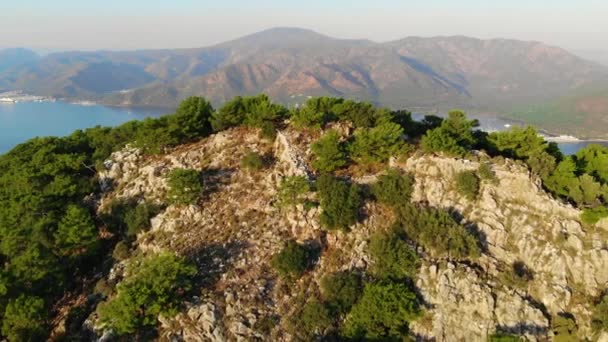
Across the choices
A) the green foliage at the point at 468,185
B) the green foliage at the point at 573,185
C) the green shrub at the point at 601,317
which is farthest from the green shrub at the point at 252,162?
the green shrub at the point at 601,317

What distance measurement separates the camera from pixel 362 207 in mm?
28219

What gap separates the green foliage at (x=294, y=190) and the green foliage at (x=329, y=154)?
8.11 feet

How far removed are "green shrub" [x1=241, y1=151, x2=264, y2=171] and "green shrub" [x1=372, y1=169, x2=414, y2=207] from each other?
8.43 metres

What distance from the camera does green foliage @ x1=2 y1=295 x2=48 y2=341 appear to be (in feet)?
76.1

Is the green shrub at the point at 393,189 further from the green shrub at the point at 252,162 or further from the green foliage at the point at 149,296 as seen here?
the green foliage at the point at 149,296

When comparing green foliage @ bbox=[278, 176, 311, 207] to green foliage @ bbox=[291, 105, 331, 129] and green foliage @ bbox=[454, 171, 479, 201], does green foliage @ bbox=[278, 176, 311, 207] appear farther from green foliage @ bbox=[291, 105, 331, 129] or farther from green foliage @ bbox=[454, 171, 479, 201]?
green foliage @ bbox=[454, 171, 479, 201]

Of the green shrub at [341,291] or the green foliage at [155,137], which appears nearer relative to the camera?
the green shrub at [341,291]

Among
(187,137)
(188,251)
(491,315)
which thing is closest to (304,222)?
(188,251)

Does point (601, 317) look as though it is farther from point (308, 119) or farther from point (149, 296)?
point (149, 296)

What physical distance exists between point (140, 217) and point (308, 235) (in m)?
11.5

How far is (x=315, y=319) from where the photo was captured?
23.4 meters

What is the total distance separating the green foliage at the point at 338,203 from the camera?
27.1 metres

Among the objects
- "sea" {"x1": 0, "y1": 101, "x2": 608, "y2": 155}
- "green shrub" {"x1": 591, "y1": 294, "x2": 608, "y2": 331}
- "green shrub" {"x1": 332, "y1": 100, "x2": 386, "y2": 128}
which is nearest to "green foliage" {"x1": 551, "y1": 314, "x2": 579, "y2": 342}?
"green shrub" {"x1": 591, "y1": 294, "x2": 608, "y2": 331}

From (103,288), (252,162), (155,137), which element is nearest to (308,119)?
(252,162)
